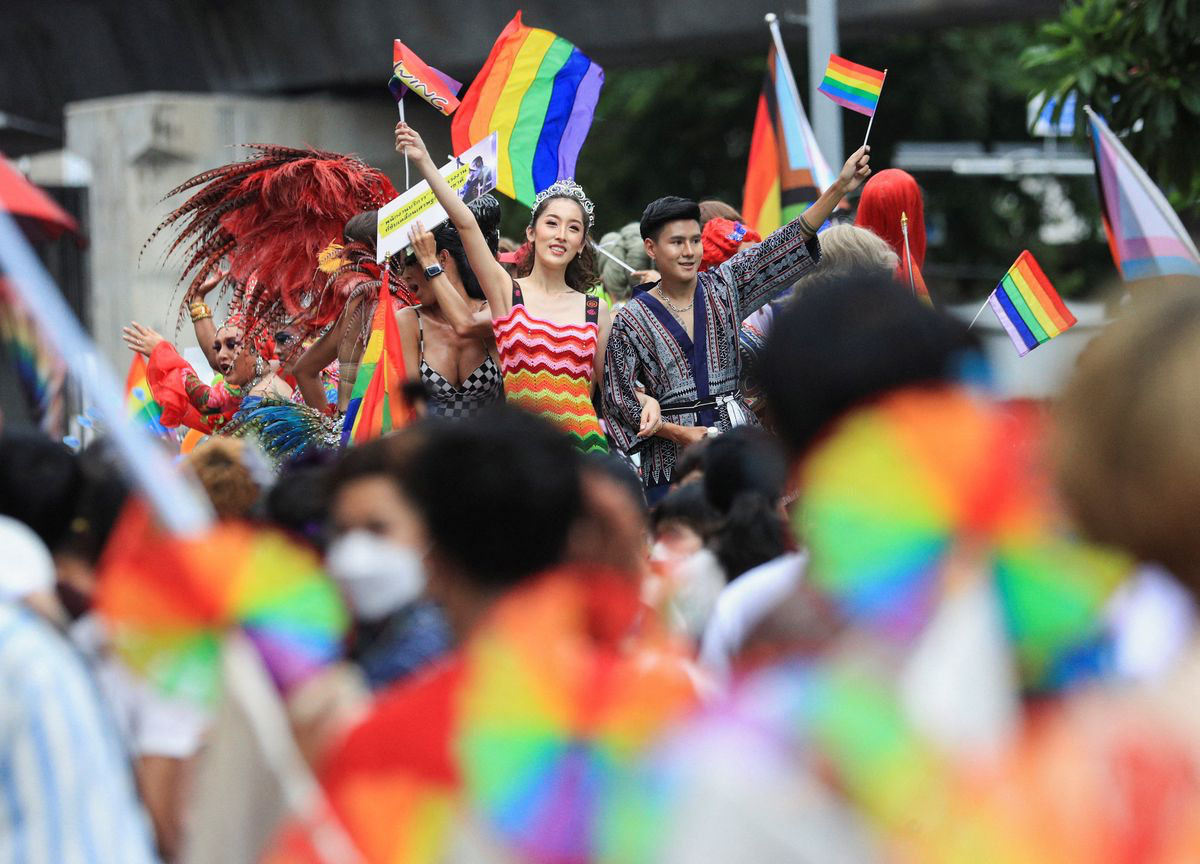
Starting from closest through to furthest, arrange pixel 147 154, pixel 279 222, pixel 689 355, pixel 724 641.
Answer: pixel 724 641 → pixel 689 355 → pixel 279 222 → pixel 147 154

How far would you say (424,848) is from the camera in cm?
203

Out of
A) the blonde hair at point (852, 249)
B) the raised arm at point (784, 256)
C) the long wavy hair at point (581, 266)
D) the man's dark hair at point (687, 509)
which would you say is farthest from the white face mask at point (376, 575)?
the long wavy hair at point (581, 266)

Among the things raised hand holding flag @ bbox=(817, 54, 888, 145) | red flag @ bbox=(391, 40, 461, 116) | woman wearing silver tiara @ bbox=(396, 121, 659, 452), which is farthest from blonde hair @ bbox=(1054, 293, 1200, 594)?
raised hand holding flag @ bbox=(817, 54, 888, 145)

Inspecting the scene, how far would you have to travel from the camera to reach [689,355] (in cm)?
599

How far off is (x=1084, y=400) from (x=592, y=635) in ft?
2.64

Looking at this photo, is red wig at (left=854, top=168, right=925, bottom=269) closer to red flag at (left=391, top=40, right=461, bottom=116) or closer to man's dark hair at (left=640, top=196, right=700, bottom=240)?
man's dark hair at (left=640, top=196, right=700, bottom=240)

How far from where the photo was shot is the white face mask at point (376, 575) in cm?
273

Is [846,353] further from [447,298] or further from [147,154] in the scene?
[147,154]

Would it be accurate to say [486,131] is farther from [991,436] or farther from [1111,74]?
[991,436]

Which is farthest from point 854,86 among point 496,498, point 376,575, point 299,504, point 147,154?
point 147,154

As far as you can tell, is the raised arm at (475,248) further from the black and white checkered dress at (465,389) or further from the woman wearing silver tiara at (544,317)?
the black and white checkered dress at (465,389)

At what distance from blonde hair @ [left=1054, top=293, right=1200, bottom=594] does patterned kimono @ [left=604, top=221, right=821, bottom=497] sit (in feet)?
13.7

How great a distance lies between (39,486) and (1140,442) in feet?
6.79

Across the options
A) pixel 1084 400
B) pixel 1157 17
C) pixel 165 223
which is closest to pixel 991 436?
pixel 1084 400
